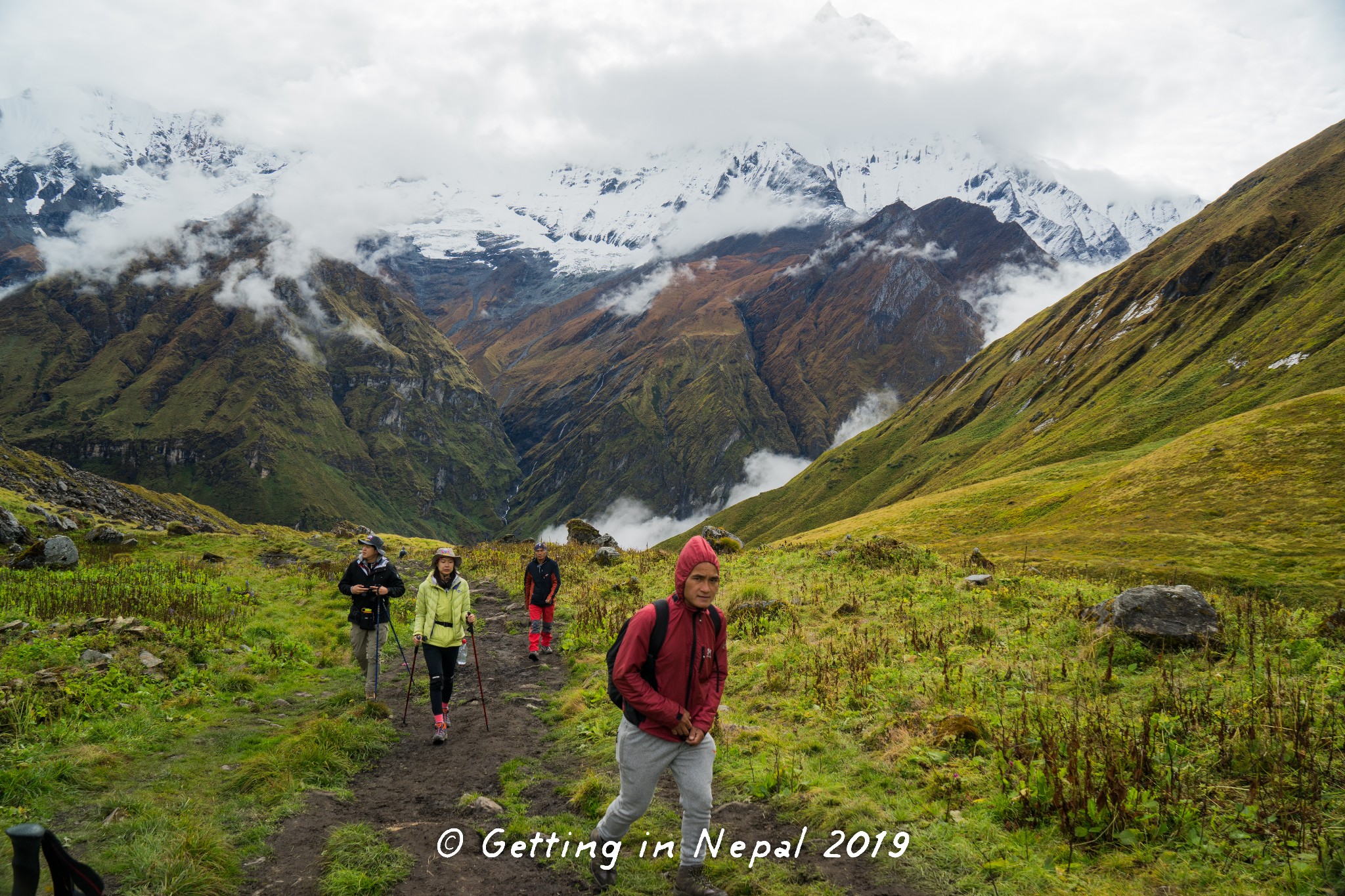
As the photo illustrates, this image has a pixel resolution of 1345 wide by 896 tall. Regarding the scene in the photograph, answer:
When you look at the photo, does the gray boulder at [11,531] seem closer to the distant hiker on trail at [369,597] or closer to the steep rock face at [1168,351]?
the distant hiker on trail at [369,597]

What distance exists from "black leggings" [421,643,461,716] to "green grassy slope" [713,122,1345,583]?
168 ft

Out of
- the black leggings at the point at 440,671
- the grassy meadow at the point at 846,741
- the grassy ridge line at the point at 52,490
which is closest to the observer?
the grassy meadow at the point at 846,741

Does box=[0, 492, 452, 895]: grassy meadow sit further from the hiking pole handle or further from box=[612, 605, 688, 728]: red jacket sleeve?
box=[612, 605, 688, 728]: red jacket sleeve

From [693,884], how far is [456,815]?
3.97 m

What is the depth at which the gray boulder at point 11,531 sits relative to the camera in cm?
2480

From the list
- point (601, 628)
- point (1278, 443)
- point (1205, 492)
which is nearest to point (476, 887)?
point (601, 628)

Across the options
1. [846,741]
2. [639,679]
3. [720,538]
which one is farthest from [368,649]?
[720,538]

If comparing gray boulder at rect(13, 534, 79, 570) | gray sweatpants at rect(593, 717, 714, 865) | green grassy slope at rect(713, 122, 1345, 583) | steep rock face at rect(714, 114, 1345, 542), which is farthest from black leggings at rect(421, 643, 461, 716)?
steep rock face at rect(714, 114, 1345, 542)

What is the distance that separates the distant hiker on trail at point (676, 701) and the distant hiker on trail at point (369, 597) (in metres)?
8.70

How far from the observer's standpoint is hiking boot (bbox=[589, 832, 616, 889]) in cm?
740

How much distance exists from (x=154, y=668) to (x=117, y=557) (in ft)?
54.9

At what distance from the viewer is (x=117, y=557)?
1017 inches

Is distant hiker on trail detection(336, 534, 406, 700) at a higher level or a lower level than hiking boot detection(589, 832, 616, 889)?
higher

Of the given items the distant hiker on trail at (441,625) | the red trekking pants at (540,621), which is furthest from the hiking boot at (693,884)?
the red trekking pants at (540,621)
